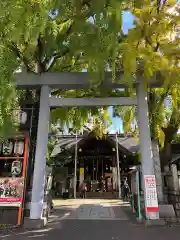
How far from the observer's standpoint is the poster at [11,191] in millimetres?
7328

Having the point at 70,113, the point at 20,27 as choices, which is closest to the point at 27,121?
Answer: the point at 70,113

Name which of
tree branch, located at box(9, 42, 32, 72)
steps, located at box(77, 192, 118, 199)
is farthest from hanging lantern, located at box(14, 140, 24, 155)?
steps, located at box(77, 192, 118, 199)

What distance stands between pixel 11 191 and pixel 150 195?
430cm

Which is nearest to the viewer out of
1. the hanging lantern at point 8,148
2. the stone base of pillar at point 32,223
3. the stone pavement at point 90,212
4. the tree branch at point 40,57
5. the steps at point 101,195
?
the stone base of pillar at point 32,223

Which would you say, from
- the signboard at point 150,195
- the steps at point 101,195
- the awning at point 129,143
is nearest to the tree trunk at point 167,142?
the signboard at point 150,195

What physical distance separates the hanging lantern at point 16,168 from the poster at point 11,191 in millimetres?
212

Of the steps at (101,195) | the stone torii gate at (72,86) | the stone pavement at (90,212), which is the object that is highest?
the stone torii gate at (72,86)

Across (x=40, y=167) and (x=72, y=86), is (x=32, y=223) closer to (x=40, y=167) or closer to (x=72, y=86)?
(x=40, y=167)

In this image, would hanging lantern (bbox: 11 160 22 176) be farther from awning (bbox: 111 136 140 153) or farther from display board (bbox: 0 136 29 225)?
awning (bbox: 111 136 140 153)

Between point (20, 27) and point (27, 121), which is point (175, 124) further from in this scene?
point (20, 27)

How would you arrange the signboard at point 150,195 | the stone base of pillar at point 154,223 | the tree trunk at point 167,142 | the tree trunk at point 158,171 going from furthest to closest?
the tree trunk at point 167,142
the tree trunk at point 158,171
the signboard at point 150,195
the stone base of pillar at point 154,223

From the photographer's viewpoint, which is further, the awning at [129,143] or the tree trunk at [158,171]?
the awning at [129,143]

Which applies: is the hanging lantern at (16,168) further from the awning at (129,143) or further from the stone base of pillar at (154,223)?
the awning at (129,143)

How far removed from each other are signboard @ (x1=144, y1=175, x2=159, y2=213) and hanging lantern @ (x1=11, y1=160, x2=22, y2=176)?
4.02 m
